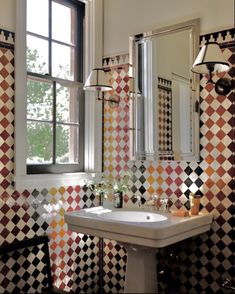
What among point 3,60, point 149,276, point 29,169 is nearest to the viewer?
point 149,276

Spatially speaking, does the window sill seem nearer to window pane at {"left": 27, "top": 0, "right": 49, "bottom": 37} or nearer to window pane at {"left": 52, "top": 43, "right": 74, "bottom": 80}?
window pane at {"left": 52, "top": 43, "right": 74, "bottom": 80}

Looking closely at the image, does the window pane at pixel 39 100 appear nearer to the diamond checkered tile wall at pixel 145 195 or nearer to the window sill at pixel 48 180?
the diamond checkered tile wall at pixel 145 195

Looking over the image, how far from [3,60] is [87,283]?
5.50 ft

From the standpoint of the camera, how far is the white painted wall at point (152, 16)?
2.18m

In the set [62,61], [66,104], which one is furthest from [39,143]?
[62,61]

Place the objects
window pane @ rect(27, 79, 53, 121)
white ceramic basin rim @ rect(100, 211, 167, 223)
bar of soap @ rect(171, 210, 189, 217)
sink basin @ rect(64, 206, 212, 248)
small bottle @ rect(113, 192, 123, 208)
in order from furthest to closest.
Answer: small bottle @ rect(113, 192, 123, 208), window pane @ rect(27, 79, 53, 121), white ceramic basin rim @ rect(100, 211, 167, 223), bar of soap @ rect(171, 210, 189, 217), sink basin @ rect(64, 206, 212, 248)

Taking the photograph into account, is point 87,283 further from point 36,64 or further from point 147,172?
point 36,64

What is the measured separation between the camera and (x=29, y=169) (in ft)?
7.82

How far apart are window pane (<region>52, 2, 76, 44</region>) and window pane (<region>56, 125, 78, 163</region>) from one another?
25.9 inches

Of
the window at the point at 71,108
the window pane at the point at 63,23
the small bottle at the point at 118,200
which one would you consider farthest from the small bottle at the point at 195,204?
the window pane at the point at 63,23

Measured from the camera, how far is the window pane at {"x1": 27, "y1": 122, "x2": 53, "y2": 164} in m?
2.39

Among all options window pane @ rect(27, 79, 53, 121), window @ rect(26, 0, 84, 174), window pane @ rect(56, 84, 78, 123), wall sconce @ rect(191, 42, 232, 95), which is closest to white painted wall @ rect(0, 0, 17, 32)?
window @ rect(26, 0, 84, 174)

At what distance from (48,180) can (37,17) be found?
1.12m

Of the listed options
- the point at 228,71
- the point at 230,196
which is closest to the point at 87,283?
the point at 230,196
